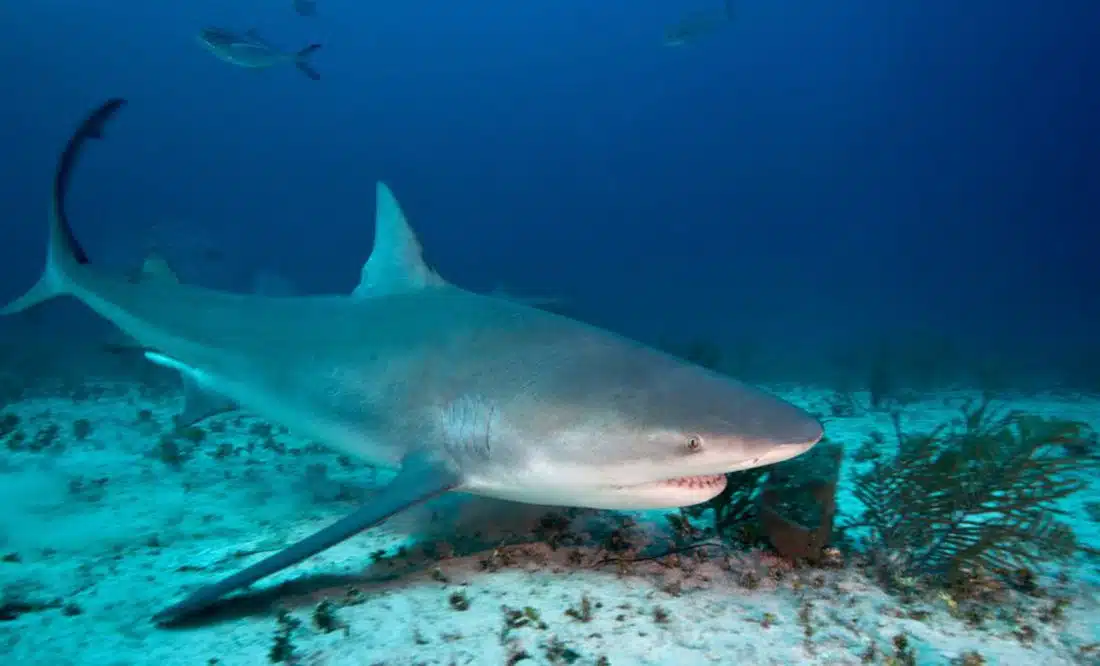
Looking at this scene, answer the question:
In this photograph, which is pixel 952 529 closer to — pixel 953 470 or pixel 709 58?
pixel 953 470

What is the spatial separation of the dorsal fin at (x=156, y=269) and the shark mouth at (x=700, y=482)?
5.01 metres

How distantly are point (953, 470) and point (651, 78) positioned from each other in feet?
545

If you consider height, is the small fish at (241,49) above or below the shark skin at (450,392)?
above

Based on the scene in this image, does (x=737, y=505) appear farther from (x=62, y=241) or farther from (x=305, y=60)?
(x=305, y=60)

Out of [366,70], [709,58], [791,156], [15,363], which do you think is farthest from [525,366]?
[791,156]

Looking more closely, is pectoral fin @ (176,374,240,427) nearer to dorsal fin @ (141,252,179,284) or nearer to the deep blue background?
dorsal fin @ (141,252,179,284)

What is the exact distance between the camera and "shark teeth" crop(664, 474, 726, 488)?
2.58 meters

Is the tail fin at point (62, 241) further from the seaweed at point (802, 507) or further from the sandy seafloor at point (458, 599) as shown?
the seaweed at point (802, 507)

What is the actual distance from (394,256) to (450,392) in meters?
1.33

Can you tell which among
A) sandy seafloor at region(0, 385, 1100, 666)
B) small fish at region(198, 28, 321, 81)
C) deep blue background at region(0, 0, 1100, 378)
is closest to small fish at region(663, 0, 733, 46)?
small fish at region(198, 28, 321, 81)

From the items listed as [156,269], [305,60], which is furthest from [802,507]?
[305,60]

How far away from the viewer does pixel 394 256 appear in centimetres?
416

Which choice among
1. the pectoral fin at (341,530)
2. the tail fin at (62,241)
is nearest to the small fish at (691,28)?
the tail fin at (62,241)

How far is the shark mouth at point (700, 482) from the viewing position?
258 centimetres
